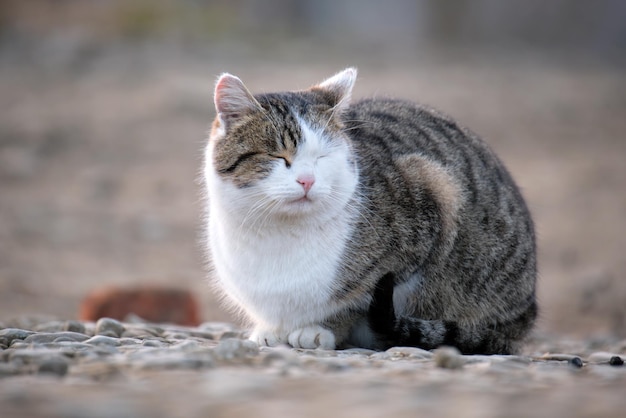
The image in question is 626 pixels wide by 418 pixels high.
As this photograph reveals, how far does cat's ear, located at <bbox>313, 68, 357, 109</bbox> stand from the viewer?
178 inches

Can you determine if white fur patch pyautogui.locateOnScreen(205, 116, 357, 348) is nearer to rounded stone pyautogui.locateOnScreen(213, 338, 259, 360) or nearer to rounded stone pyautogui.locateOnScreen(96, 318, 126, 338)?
rounded stone pyautogui.locateOnScreen(213, 338, 259, 360)

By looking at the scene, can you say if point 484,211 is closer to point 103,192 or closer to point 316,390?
→ point 316,390

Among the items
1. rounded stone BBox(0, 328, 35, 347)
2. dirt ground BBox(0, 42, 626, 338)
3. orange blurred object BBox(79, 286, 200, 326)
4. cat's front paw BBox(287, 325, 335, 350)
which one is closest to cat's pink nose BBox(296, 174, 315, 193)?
cat's front paw BBox(287, 325, 335, 350)

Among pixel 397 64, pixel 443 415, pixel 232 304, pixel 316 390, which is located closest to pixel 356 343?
pixel 232 304

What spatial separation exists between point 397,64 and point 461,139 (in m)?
12.5

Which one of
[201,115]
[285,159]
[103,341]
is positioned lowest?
[103,341]

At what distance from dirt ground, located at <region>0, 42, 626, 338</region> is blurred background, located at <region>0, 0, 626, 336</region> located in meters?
0.03

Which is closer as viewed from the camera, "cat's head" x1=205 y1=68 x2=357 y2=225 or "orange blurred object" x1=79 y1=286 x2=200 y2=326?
"cat's head" x1=205 y1=68 x2=357 y2=225

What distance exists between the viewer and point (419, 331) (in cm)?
410

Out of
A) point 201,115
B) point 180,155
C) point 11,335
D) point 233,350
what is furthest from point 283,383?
point 201,115

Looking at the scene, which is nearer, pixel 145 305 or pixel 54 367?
pixel 54 367

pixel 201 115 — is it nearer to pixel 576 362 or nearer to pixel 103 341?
pixel 103 341

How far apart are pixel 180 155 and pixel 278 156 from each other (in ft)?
27.1

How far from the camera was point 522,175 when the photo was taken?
1170 centimetres
